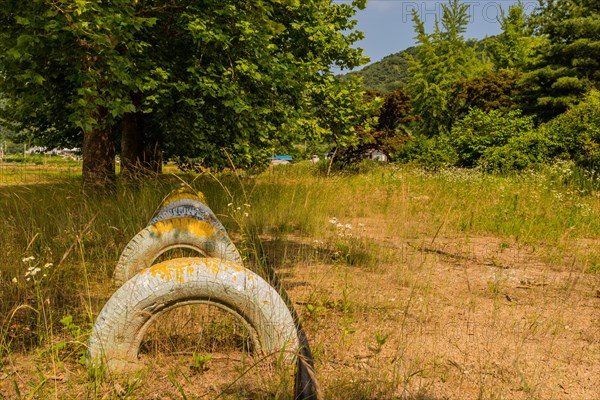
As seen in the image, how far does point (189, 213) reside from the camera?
3.66m

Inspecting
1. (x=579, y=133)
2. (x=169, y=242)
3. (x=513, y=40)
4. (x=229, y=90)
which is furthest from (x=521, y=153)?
(x=513, y=40)

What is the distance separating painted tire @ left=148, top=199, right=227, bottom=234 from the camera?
11.9 feet

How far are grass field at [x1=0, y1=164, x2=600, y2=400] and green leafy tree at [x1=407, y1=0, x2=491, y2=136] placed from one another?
98.3 ft

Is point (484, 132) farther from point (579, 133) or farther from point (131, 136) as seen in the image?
point (131, 136)

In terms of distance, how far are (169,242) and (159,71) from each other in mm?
4765

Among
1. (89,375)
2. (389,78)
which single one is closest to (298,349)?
(89,375)

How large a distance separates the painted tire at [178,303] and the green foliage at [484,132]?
17928 mm

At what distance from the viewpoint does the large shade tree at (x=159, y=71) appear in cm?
532

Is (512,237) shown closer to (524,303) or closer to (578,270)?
(578,270)

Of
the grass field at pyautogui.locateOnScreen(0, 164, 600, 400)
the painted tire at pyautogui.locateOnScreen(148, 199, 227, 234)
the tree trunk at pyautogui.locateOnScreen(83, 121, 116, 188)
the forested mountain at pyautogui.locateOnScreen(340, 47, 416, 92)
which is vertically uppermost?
the forested mountain at pyautogui.locateOnScreen(340, 47, 416, 92)

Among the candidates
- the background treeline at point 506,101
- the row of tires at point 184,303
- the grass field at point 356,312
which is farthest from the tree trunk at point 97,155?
the background treeline at point 506,101

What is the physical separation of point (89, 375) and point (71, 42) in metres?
5.04

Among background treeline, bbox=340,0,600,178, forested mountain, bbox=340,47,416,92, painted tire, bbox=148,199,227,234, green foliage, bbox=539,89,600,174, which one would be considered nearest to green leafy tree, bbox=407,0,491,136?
background treeline, bbox=340,0,600,178

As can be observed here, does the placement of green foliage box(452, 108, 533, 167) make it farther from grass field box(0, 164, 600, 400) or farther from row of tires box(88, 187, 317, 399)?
row of tires box(88, 187, 317, 399)
